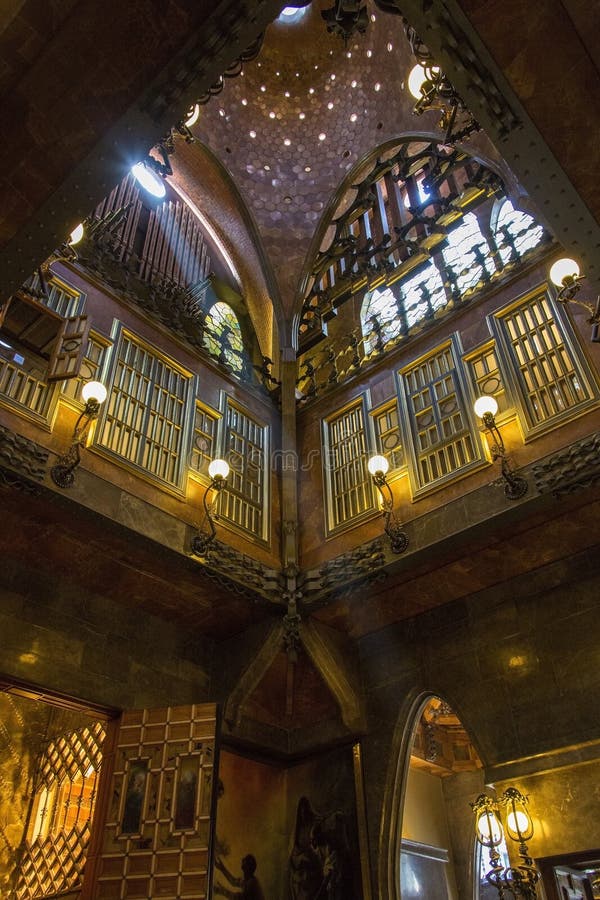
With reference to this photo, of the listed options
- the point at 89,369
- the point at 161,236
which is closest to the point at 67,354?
the point at 89,369

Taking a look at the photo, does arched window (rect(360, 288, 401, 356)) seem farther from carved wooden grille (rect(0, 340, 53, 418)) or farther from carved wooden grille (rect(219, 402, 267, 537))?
carved wooden grille (rect(0, 340, 53, 418))

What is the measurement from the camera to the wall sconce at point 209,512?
27.6 feet

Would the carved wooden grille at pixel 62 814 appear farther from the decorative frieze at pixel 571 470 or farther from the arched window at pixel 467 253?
the arched window at pixel 467 253

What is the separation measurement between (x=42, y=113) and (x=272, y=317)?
9.34 metres

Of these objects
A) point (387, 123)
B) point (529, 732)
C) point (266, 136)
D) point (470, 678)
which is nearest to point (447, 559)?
point (470, 678)

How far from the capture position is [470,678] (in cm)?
853

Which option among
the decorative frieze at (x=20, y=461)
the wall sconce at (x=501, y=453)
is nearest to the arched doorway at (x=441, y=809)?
the wall sconce at (x=501, y=453)

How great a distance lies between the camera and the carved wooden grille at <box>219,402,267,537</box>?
387 inches

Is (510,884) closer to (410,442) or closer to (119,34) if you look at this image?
(410,442)

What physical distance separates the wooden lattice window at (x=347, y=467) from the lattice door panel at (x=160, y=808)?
3386 mm

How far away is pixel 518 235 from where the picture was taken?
10.5m

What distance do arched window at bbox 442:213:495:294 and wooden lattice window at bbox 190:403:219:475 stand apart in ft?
14.7

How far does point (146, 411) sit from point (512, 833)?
6887 millimetres

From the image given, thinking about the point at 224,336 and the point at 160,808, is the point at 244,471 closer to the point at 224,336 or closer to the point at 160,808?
the point at 224,336
